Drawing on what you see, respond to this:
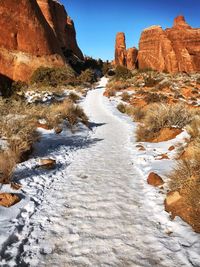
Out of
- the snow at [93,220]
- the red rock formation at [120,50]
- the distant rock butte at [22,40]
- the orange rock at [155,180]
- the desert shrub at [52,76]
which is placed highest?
the red rock formation at [120,50]

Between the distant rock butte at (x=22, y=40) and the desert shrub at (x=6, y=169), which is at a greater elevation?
the distant rock butte at (x=22, y=40)

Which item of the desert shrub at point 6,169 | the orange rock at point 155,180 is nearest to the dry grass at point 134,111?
the orange rock at point 155,180

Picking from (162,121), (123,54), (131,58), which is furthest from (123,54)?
(162,121)

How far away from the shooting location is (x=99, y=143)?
1052cm

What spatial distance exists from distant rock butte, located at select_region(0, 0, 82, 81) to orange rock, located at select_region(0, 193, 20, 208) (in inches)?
1179

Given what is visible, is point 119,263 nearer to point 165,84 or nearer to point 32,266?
point 32,266

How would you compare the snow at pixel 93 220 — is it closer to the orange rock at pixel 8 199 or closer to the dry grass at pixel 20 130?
the orange rock at pixel 8 199

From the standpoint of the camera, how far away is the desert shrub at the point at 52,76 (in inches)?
1241

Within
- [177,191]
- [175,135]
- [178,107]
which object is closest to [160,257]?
[177,191]

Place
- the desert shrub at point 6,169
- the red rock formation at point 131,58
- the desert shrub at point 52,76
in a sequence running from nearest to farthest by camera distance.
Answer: the desert shrub at point 6,169 < the desert shrub at point 52,76 < the red rock formation at point 131,58

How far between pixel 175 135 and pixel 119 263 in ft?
23.5

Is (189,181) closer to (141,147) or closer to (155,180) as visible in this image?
(155,180)

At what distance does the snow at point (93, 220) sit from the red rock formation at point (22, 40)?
2741cm

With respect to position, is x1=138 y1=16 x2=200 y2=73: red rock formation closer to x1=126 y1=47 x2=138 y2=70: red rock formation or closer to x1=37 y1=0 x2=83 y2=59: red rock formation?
x1=126 y1=47 x2=138 y2=70: red rock formation
